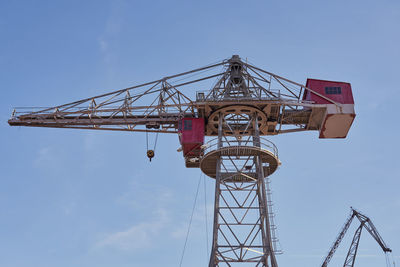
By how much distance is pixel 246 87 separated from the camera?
146ft

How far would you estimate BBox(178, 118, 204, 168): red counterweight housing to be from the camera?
42281 millimetres

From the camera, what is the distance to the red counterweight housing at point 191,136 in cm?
4228

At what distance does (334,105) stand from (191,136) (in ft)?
39.6

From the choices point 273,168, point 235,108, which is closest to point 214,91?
point 235,108

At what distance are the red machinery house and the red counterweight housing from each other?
9785 mm

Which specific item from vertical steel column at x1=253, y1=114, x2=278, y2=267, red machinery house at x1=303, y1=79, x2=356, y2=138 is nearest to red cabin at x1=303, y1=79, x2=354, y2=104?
red machinery house at x1=303, y1=79, x2=356, y2=138

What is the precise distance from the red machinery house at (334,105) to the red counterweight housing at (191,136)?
978 centimetres

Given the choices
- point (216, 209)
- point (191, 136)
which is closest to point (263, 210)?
point (216, 209)

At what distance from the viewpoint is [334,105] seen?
42719 mm

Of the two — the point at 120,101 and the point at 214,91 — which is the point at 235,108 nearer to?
the point at 214,91

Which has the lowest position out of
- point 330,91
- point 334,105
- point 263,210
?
point 263,210

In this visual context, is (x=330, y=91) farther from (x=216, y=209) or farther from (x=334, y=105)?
(x=216, y=209)

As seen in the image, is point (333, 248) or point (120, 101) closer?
point (120, 101)

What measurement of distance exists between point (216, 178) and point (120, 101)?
11503 millimetres
